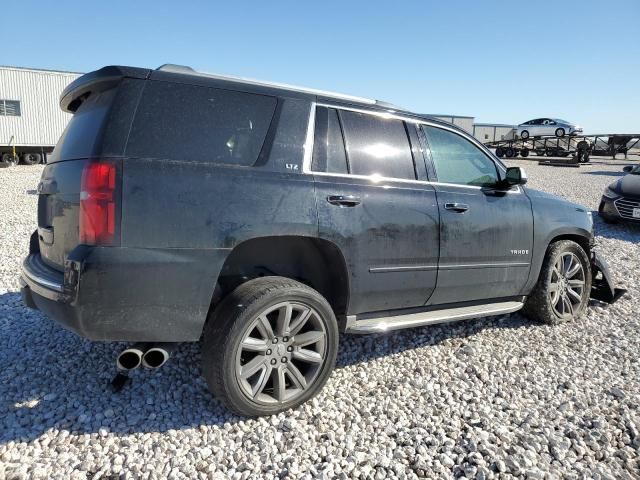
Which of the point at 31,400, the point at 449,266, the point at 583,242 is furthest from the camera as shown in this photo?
the point at 583,242

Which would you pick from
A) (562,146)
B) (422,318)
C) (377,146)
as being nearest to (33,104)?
(377,146)

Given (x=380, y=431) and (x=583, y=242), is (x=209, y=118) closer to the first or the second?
(x=380, y=431)

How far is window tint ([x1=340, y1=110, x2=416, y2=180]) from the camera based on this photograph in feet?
10.2

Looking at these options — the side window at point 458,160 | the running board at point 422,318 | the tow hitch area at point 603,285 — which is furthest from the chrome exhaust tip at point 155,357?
the tow hitch area at point 603,285

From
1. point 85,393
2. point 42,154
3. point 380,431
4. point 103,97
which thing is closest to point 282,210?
point 103,97

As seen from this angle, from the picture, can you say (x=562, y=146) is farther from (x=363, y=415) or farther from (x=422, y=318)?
(x=363, y=415)

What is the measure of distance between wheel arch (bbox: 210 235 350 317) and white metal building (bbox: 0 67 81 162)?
2154 cm

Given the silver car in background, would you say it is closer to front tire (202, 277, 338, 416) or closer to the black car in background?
the black car in background

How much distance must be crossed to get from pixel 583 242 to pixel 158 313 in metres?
4.22

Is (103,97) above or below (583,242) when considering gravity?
above

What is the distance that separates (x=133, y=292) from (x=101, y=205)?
461 millimetres

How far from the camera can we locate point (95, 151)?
7.59ft

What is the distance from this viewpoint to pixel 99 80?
253 centimetres

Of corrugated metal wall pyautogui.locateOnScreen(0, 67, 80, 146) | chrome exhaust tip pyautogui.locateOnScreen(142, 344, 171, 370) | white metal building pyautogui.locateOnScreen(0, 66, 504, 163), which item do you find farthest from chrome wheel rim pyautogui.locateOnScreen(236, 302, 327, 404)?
corrugated metal wall pyautogui.locateOnScreen(0, 67, 80, 146)
